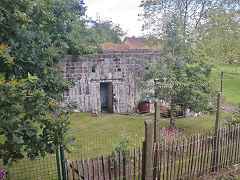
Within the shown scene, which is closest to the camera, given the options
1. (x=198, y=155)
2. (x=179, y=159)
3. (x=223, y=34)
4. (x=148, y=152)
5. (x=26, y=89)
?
(x=26, y=89)

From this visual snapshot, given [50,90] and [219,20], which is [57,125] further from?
[219,20]

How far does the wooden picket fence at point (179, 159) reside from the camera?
3.97 m

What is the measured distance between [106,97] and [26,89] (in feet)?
33.5

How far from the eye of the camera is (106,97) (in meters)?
13.6

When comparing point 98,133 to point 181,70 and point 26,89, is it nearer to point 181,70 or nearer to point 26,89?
point 181,70

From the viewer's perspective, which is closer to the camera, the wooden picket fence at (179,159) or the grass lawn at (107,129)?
the wooden picket fence at (179,159)

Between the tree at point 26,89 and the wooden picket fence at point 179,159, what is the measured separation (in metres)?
1.23

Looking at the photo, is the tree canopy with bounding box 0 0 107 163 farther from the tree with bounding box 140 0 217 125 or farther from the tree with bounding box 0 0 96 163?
the tree with bounding box 140 0 217 125

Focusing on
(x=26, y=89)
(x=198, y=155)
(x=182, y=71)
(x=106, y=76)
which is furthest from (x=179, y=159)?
(x=106, y=76)

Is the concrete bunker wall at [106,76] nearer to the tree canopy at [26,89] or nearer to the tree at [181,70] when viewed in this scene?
the tree at [181,70]

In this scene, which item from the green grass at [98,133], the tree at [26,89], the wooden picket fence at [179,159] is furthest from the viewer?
the green grass at [98,133]

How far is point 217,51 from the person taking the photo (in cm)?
1639

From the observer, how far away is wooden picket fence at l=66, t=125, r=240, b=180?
3.97 meters

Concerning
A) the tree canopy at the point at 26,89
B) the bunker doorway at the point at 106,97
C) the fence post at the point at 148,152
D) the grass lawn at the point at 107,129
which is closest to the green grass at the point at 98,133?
the grass lawn at the point at 107,129
